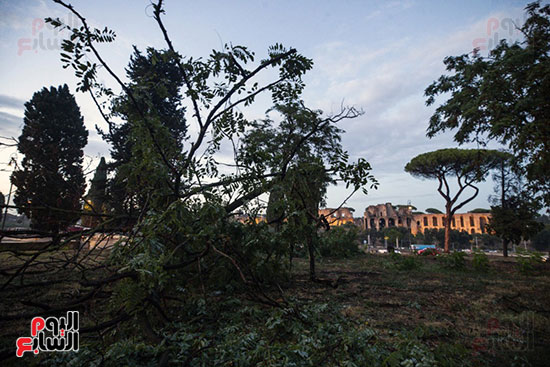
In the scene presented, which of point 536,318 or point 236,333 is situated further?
point 536,318

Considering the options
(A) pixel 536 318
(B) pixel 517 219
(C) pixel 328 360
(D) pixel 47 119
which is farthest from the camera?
(D) pixel 47 119

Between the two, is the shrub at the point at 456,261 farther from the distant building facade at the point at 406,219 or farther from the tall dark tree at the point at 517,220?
the distant building facade at the point at 406,219

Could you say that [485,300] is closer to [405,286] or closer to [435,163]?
[405,286]

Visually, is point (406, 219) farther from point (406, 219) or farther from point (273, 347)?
point (273, 347)

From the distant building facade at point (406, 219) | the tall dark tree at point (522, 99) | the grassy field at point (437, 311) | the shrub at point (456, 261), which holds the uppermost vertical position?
the tall dark tree at point (522, 99)

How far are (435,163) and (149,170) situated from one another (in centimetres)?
2265

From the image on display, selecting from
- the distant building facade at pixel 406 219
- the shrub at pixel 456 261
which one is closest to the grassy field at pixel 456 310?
the shrub at pixel 456 261

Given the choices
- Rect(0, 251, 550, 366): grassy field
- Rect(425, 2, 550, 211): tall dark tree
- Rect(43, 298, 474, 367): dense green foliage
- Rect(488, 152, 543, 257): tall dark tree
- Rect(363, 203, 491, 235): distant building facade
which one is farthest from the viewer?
Rect(363, 203, 491, 235): distant building facade

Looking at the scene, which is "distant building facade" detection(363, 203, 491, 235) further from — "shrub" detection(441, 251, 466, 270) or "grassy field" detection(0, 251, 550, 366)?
"grassy field" detection(0, 251, 550, 366)

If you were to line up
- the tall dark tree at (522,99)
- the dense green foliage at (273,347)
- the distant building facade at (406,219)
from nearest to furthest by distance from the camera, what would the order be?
the dense green foliage at (273,347), the tall dark tree at (522,99), the distant building facade at (406,219)

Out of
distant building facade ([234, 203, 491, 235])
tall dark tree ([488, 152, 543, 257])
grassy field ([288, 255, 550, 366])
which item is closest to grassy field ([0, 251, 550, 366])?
grassy field ([288, 255, 550, 366])

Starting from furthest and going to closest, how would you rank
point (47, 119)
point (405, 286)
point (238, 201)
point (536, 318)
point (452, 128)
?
point (47, 119) < point (452, 128) < point (405, 286) < point (238, 201) < point (536, 318)

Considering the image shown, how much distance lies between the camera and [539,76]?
5.52 m

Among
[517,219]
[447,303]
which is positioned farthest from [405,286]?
[517,219]
